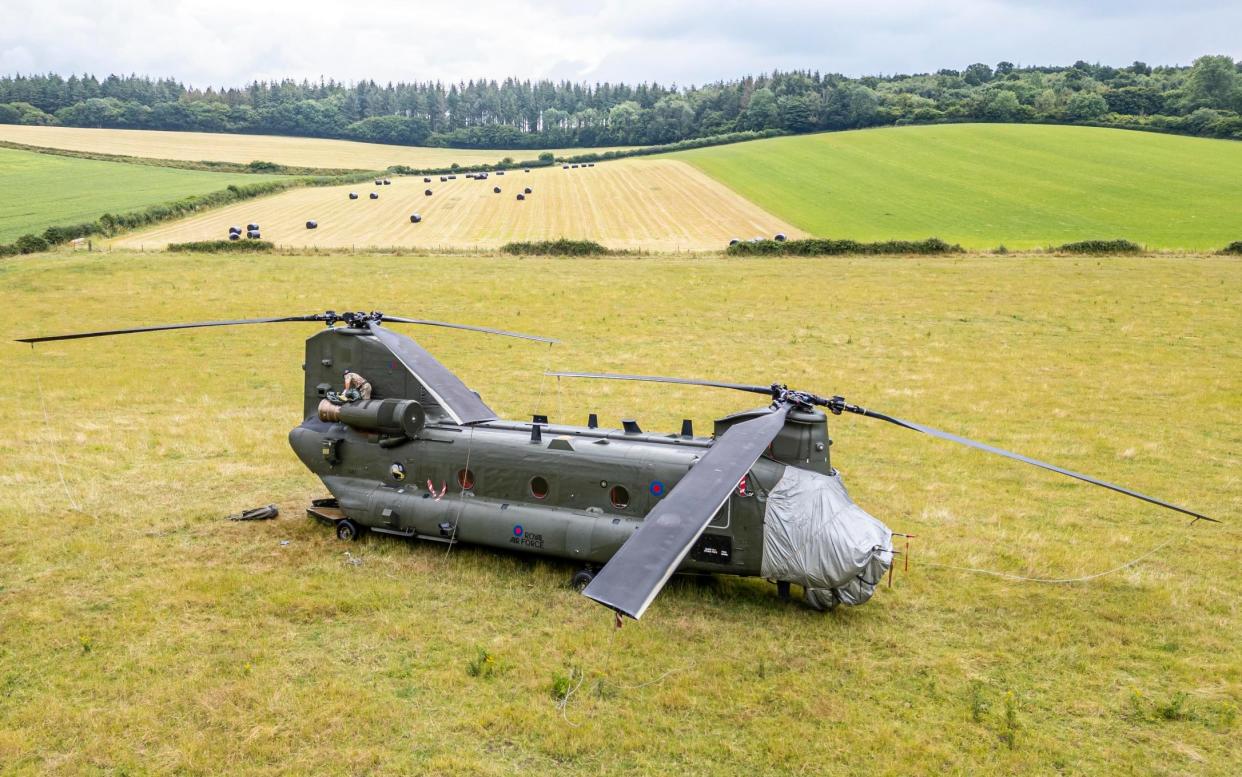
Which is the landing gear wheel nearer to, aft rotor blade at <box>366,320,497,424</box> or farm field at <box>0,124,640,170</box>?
aft rotor blade at <box>366,320,497,424</box>

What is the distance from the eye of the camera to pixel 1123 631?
10375mm

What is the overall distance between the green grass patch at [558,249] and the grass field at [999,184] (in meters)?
15.5

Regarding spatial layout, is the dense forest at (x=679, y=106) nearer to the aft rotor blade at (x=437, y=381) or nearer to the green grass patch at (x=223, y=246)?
the green grass patch at (x=223, y=246)

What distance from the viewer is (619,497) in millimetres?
11039

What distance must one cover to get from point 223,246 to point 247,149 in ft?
211

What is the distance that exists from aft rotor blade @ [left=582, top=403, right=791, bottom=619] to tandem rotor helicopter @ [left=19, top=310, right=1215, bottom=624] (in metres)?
0.03

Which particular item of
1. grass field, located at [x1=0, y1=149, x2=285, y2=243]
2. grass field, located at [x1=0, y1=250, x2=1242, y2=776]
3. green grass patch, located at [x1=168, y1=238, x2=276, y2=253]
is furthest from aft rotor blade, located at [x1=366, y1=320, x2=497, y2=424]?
grass field, located at [x1=0, y1=149, x2=285, y2=243]

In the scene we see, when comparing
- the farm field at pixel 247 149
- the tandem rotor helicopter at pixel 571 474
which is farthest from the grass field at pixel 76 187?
the tandem rotor helicopter at pixel 571 474

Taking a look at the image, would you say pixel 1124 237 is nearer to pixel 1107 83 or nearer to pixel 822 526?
pixel 822 526

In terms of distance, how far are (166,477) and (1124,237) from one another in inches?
1984

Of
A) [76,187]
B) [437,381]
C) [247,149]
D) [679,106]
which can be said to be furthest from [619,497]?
[679,106]

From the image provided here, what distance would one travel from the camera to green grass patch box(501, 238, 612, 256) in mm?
44375

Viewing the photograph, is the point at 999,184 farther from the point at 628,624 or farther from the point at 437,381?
the point at 628,624

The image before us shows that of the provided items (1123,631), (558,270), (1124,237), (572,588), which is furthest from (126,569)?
(1124,237)
